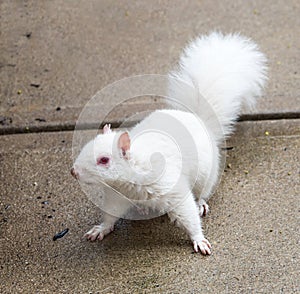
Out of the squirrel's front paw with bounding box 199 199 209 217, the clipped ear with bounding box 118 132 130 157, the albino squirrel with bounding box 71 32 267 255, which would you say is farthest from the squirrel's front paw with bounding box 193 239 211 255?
the clipped ear with bounding box 118 132 130 157

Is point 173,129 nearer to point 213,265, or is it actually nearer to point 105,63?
point 213,265

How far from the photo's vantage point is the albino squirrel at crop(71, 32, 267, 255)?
2125 mm

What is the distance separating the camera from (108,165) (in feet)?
6.87

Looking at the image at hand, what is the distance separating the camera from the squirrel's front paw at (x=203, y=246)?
7.69ft

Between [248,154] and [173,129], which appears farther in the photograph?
[248,154]

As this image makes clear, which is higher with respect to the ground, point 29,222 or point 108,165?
point 108,165

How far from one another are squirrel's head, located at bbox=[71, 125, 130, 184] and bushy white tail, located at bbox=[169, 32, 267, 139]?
2.10 feet

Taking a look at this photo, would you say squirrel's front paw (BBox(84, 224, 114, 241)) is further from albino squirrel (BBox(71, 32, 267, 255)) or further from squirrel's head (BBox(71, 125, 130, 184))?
squirrel's head (BBox(71, 125, 130, 184))

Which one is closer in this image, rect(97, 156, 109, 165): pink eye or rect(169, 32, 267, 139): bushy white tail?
rect(97, 156, 109, 165): pink eye

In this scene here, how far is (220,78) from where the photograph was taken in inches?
107

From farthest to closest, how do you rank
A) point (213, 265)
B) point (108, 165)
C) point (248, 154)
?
point (248, 154) → point (213, 265) → point (108, 165)

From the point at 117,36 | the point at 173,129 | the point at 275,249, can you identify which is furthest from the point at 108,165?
the point at 117,36

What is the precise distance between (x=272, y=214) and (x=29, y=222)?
1060 mm

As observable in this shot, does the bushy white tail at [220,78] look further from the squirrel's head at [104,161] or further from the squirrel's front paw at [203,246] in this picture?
the squirrel's head at [104,161]
